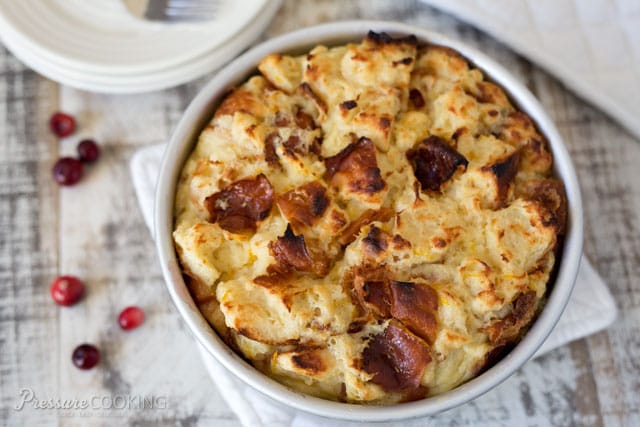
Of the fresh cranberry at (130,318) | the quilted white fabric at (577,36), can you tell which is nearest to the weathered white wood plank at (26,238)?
the fresh cranberry at (130,318)

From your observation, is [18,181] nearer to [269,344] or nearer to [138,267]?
[138,267]

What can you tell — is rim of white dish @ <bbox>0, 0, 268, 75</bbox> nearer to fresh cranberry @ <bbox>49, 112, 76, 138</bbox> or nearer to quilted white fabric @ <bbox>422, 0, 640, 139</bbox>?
fresh cranberry @ <bbox>49, 112, 76, 138</bbox>

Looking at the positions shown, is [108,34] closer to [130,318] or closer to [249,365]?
[130,318]

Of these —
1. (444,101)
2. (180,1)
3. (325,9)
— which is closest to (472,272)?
(444,101)

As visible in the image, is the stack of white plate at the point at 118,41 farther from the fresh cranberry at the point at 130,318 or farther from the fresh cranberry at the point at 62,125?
the fresh cranberry at the point at 130,318

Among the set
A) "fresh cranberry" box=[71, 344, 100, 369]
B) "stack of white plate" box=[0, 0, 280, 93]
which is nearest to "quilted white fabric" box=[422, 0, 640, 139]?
"stack of white plate" box=[0, 0, 280, 93]

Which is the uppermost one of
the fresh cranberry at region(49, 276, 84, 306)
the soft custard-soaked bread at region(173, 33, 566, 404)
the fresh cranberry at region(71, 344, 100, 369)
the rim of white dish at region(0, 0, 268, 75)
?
the soft custard-soaked bread at region(173, 33, 566, 404)
